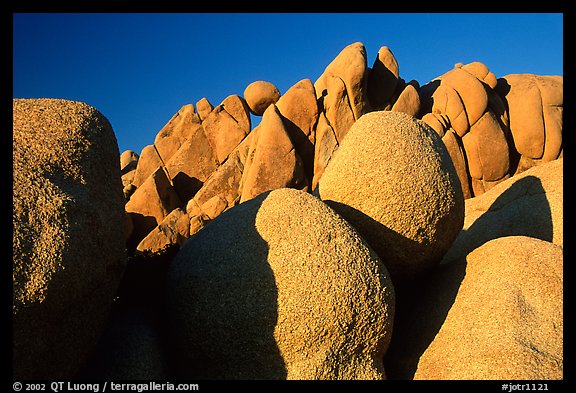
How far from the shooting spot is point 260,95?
23516 mm

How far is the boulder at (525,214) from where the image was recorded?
702 centimetres

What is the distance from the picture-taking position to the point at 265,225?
184 inches

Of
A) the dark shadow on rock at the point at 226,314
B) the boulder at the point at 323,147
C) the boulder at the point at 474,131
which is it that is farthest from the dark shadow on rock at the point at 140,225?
the dark shadow on rock at the point at 226,314

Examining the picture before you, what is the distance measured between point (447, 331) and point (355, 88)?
1626 centimetres

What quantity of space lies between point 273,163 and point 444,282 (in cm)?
1392

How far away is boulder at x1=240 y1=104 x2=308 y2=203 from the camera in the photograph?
19219 millimetres

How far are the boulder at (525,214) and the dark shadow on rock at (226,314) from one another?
11.2 ft

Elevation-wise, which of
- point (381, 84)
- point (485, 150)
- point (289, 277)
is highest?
point (381, 84)

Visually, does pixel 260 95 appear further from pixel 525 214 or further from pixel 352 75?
pixel 525 214

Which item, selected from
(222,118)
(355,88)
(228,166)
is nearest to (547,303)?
(355,88)

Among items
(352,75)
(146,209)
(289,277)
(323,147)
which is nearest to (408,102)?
(352,75)

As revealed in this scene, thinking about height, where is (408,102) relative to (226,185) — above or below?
above
